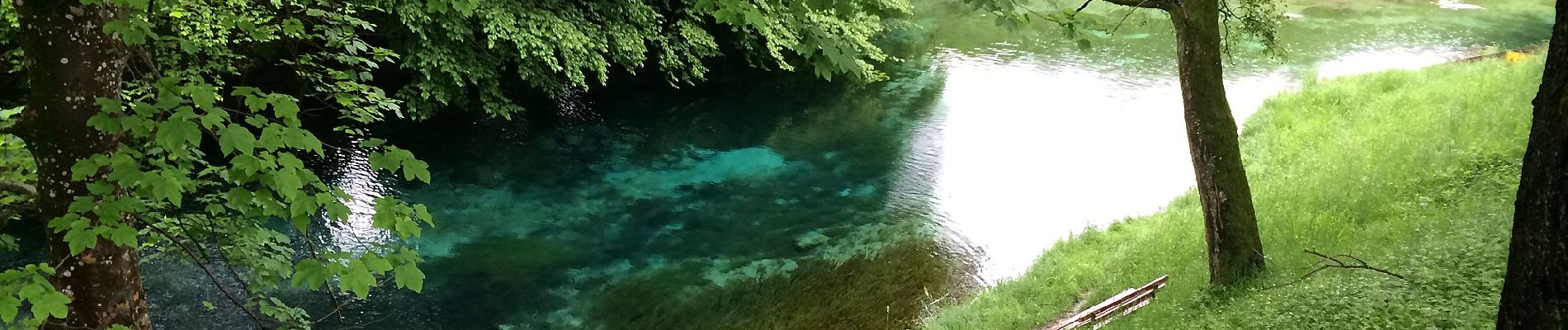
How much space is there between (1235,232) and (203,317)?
8.72 metres

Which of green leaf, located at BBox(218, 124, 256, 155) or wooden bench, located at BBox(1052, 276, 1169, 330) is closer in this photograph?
green leaf, located at BBox(218, 124, 256, 155)

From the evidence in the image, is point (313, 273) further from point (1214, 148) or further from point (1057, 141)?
point (1057, 141)

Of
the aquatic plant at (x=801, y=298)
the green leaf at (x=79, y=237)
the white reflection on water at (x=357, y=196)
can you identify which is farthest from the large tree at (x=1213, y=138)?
the white reflection on water at (x=357, y=196)

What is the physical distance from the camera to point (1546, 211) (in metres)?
2.50

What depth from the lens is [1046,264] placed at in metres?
9.59

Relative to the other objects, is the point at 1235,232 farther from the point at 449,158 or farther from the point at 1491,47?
the point at 1491,47

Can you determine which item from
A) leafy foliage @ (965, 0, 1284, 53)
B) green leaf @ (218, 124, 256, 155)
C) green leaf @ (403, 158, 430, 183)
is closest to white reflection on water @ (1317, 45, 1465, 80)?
leafy foliage @ (965, 0, 1284, 53)

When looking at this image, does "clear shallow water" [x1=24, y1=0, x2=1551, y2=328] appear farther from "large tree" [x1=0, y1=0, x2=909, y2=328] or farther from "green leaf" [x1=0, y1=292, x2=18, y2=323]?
"green leaf" [x1=0, y1=292, x2=18, y2=323]

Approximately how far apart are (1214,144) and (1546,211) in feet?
11.5

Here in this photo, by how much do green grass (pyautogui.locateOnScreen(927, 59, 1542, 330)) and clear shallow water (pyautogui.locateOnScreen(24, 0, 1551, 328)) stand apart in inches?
37.7

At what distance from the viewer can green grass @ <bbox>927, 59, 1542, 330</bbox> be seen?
16.8 ft

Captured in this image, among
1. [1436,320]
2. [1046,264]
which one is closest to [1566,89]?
[1436,320]

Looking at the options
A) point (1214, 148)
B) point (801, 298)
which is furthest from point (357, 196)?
point (1214, 148)

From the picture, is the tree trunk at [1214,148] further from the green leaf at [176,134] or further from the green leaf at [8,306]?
the green leaf at [8,306]
